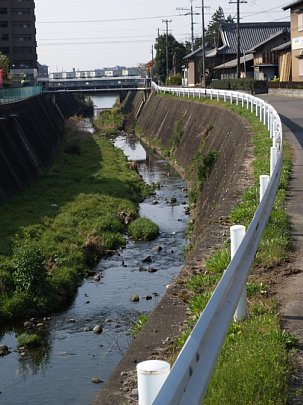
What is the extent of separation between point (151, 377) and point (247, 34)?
7905cm

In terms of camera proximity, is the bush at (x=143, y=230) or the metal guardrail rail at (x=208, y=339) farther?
the bush at (x=143, y=230)

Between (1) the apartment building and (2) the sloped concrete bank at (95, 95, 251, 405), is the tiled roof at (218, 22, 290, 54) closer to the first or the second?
(2) the sloped concrete bank at (95, 95, 251, 405)

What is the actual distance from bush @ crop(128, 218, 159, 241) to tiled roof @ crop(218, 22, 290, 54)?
191 ft

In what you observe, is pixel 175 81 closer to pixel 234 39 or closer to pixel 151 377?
pixel 234 39

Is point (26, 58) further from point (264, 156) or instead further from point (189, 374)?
point (189, 374)

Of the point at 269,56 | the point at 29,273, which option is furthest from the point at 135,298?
the point at 269,56

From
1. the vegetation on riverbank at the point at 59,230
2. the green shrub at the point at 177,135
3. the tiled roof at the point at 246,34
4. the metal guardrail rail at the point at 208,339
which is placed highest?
the tiled roof at the point at 246,34

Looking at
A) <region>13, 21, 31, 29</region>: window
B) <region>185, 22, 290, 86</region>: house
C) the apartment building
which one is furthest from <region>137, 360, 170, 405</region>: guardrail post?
<region>13, 21, 31, 29</region>: window

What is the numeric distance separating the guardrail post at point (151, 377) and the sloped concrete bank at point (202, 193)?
2247 millimetres

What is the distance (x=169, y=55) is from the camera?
4117 inches

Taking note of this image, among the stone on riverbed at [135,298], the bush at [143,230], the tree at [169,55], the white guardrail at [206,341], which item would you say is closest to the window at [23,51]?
the tree at [169,55]

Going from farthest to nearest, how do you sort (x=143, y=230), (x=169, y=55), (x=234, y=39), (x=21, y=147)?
(x=169, y=55)
(x=234, y=39)
(x=21, y=147)
(x=143, y=230)

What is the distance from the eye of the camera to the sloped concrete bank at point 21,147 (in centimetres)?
2784

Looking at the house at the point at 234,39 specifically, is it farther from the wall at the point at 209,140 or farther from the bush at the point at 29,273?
the bush at the point at 29,273
